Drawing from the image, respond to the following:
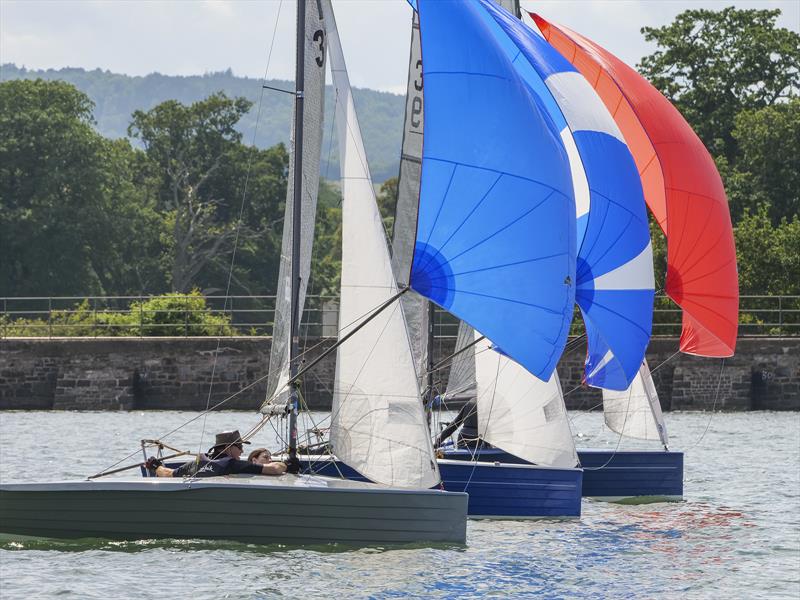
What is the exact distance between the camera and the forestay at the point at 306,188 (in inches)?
576

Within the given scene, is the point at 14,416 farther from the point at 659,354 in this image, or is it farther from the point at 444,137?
the point at 444,137

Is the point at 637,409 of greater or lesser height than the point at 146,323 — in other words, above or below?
below

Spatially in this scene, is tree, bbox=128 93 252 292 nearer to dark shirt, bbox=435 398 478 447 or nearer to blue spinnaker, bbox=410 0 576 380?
dark shirt, bbox=435 398 478 447

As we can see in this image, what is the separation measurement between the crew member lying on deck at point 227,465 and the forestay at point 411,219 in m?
3.45

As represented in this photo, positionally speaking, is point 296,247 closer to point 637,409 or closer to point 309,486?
point 309,486

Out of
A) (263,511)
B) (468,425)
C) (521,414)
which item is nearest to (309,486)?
(263,511)

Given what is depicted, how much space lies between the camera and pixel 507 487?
54.4 ft

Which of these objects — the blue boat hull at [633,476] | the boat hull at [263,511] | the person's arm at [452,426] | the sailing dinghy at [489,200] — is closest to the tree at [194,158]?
the blue boat hull at [633,476]

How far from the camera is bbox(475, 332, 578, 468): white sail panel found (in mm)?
17047

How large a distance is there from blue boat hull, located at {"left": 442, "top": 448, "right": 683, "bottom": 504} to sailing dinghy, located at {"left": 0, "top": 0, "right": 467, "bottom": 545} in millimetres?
5668

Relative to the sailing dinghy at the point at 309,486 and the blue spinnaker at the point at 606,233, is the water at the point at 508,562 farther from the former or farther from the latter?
the blue spinnaker at the point at 606,233

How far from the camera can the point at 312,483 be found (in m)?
14.0

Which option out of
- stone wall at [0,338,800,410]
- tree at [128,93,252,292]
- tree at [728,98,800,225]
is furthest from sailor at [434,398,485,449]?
tree at [128,93,252,292]

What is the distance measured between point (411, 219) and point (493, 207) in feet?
13.0
